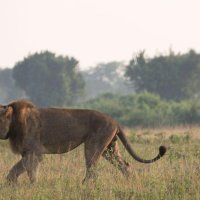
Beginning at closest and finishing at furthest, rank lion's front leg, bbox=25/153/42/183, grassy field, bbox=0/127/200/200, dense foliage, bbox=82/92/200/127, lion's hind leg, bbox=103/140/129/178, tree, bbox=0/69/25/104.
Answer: grassy field, bbox=0/127/200/200, lion's front leg, bbox=25/153/42/183, lion's hind leg, bbox=103/140/129/178, dense foliage, bbox=82/92/200/127, tree, bbox=0/69/25/104

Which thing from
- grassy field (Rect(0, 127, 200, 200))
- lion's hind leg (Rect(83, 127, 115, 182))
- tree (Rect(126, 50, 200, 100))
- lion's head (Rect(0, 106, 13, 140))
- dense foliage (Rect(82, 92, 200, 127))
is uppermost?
tree (Rect(126, 50, 200, 100))

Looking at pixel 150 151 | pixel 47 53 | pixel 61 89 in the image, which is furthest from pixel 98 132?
pixel 47 53

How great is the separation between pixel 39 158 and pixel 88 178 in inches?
28.9

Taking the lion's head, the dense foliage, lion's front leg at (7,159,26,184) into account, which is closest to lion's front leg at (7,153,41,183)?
lion's front leg at (7,159,26,184)

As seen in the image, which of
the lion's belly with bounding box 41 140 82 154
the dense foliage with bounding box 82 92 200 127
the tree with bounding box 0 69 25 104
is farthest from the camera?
the tree with bounding box 0 69 25 104

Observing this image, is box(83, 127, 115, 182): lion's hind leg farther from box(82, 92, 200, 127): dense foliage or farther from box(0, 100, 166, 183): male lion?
box(82, 92, 200, 127): dense foliage

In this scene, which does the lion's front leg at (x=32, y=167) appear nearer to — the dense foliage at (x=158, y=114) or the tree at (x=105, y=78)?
the dense foliage at (x=158, y=114)

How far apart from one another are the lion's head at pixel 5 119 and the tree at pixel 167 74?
41.5 metres

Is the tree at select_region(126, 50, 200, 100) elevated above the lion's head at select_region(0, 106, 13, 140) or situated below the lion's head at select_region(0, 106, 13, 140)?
above

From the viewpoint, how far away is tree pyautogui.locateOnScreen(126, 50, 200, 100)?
163ft

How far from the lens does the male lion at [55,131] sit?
8094 millimetres

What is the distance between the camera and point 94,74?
102 meters

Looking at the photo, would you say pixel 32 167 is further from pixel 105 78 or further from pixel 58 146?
pixel 105 78

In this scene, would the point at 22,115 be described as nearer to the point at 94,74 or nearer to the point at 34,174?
the point at 34,174
